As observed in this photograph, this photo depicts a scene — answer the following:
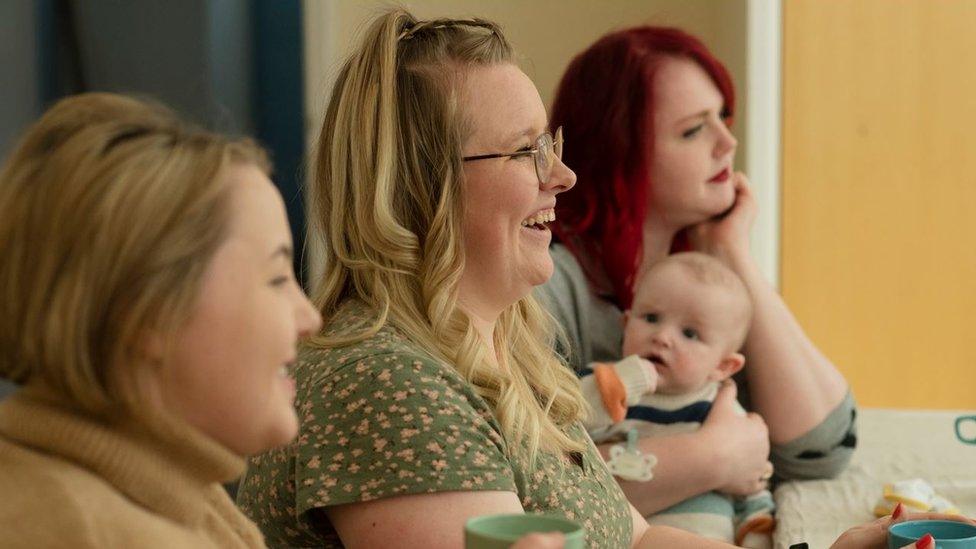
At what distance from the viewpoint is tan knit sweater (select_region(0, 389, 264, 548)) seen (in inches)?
27.5

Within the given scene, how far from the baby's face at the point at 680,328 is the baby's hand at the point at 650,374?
0.04m

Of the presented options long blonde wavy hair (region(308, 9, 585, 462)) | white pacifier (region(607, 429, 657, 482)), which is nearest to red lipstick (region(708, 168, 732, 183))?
white pacifier (region(607, 429, 657, 482))

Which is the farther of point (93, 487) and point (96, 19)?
point (96, 19)

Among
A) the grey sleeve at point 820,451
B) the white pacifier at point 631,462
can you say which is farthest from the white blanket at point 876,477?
the white pacifier at point 631,462

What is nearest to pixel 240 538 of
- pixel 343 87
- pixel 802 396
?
pixel 343 87

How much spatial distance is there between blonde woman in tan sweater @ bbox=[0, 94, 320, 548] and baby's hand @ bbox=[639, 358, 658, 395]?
1136 millimetres

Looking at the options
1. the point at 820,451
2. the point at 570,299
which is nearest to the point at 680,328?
the point at 570,299

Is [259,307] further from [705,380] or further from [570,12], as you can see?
[570,12]

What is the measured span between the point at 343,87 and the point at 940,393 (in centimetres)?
215

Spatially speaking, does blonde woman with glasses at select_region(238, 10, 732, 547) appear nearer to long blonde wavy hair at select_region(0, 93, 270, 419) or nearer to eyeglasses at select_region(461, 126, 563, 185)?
eyeglasses at select_region(461, 126, 563, 185)

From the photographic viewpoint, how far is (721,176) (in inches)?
86.4

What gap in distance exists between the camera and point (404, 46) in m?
1.32


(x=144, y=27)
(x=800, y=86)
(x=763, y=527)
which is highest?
(x=144, y=27)

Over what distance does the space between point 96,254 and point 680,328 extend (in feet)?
4.49
